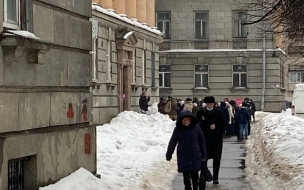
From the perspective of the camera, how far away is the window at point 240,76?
51322 mm

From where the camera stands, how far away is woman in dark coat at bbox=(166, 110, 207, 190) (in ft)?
36.7

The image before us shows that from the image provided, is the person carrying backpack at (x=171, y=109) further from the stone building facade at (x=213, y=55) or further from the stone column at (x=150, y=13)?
the stone building facade at (x=213, y=55)

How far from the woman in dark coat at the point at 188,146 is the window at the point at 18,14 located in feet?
10.9

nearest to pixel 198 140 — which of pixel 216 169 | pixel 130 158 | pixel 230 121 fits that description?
pixel 216 169

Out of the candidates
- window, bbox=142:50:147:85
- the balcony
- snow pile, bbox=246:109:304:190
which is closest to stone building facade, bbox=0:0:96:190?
snow pile, bbox=246:109:304:190

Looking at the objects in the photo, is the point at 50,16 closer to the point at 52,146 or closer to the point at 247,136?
the point at 52,146

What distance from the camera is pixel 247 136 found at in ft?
91.6

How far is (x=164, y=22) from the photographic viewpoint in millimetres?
52500

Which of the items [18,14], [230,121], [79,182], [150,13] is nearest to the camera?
[18,14]

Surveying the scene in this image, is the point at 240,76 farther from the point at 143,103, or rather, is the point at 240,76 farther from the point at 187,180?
the point at 187,180

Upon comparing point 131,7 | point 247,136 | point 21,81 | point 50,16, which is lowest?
point 247,136

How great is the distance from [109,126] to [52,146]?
16.5 m

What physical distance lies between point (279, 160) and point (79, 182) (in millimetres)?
7074

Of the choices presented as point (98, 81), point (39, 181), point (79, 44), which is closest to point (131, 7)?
point (98, 81)
